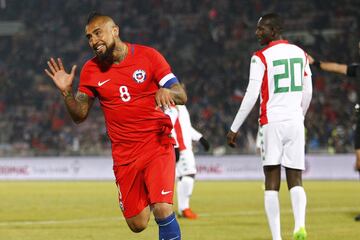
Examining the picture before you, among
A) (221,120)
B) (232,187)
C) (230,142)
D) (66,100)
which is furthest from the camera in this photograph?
(221,120)

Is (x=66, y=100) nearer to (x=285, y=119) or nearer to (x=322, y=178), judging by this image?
(x=285, y=119)

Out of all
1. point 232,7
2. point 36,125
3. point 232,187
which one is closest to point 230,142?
point 232,187

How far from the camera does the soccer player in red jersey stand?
7680mm

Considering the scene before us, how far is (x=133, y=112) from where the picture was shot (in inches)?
309

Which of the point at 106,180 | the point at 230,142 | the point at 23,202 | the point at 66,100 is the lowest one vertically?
the point at 106,180

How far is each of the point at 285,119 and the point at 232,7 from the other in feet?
97.5

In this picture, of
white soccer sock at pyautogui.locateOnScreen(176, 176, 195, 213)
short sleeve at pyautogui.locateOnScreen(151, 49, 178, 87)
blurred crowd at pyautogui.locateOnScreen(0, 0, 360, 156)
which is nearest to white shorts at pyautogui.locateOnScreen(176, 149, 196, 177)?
white soccer sock at pyautogui.locateOnScreen(176, 176, 195, 213)

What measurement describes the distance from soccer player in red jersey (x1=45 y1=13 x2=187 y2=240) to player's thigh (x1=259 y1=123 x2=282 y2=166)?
1874 mm

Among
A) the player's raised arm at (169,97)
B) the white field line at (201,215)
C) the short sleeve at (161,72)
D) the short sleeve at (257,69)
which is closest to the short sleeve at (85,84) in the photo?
the short sleeve at (161,72)

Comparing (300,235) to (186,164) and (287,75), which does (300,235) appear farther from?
(186,164)

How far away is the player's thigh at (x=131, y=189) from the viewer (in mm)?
7969

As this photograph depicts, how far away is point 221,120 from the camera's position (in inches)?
1296

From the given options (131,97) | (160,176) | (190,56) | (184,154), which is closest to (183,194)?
(184,154)

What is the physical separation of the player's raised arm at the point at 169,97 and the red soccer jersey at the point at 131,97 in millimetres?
489
